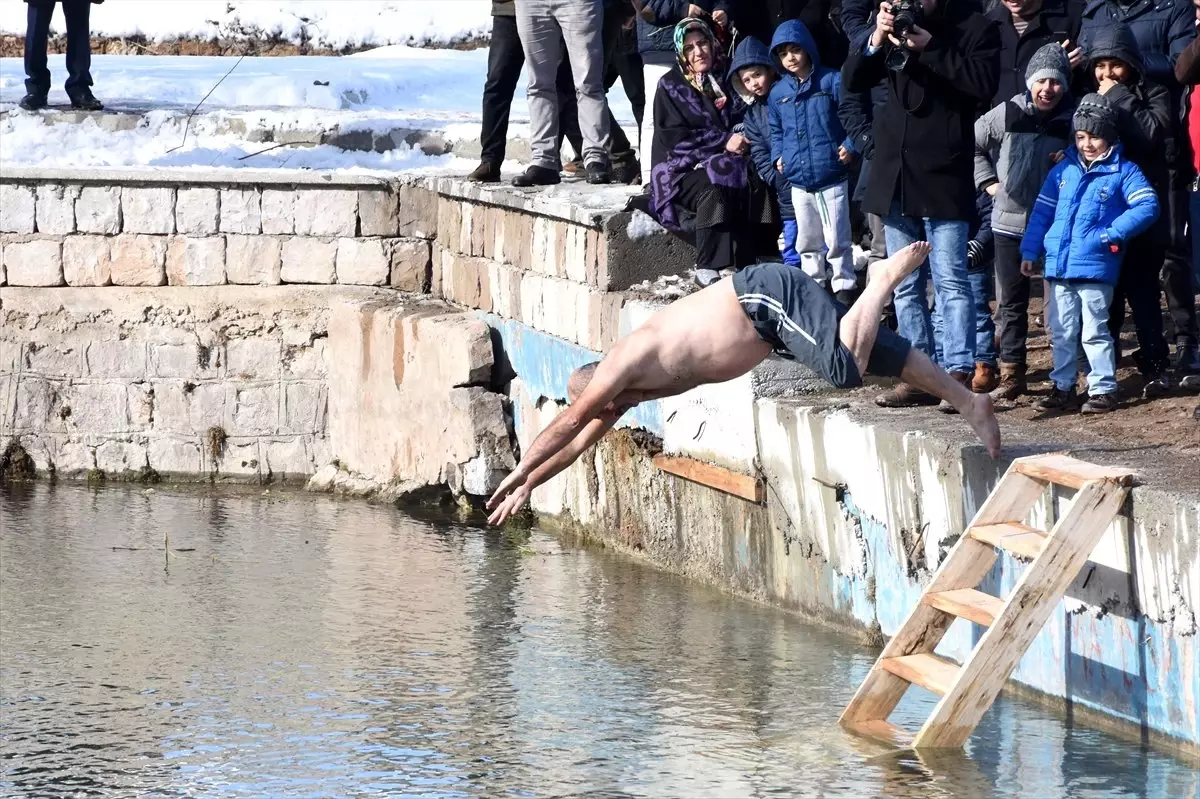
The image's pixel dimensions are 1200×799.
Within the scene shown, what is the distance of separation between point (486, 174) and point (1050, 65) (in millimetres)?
4060

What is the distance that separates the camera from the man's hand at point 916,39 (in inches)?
300

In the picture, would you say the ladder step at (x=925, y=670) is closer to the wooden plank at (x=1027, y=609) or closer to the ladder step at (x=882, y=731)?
the wooden plank at (x=1027, y=609)

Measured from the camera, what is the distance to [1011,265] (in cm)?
817

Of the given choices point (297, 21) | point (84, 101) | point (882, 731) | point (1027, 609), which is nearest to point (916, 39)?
point (1027, 609)

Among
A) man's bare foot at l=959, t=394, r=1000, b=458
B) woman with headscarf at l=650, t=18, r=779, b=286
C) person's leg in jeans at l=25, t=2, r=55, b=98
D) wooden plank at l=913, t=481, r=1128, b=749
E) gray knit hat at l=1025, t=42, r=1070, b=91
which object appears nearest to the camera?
wooden plank at l=913, t=481, r=1128, b=749

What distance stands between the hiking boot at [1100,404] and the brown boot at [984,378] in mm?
447

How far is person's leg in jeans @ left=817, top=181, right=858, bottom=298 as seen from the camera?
853cm

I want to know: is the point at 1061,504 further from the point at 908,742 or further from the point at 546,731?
the point at 546,731

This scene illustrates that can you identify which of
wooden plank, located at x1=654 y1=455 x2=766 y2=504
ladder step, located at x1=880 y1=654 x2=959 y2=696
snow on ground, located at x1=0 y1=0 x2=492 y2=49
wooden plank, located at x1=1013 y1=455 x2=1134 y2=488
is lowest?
ladder step, located at x1=880 y1=654 x2=959 y2=696

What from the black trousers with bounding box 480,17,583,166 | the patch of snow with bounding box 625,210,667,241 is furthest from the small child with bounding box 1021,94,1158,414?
the black trousers with bounding box 480,17,583,166

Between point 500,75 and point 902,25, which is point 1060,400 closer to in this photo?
point 902,25

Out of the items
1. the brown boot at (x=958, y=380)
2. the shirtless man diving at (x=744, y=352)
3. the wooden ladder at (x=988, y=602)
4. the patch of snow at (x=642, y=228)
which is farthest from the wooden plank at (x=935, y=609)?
the patch of snow at (x=642, y=228)

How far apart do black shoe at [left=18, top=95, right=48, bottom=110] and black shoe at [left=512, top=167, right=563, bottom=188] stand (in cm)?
460

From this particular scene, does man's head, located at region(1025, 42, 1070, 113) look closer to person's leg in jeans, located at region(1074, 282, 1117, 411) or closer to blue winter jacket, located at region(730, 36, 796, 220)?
person's leg in jeans, located at region(1074, 282, 1117, 411)
